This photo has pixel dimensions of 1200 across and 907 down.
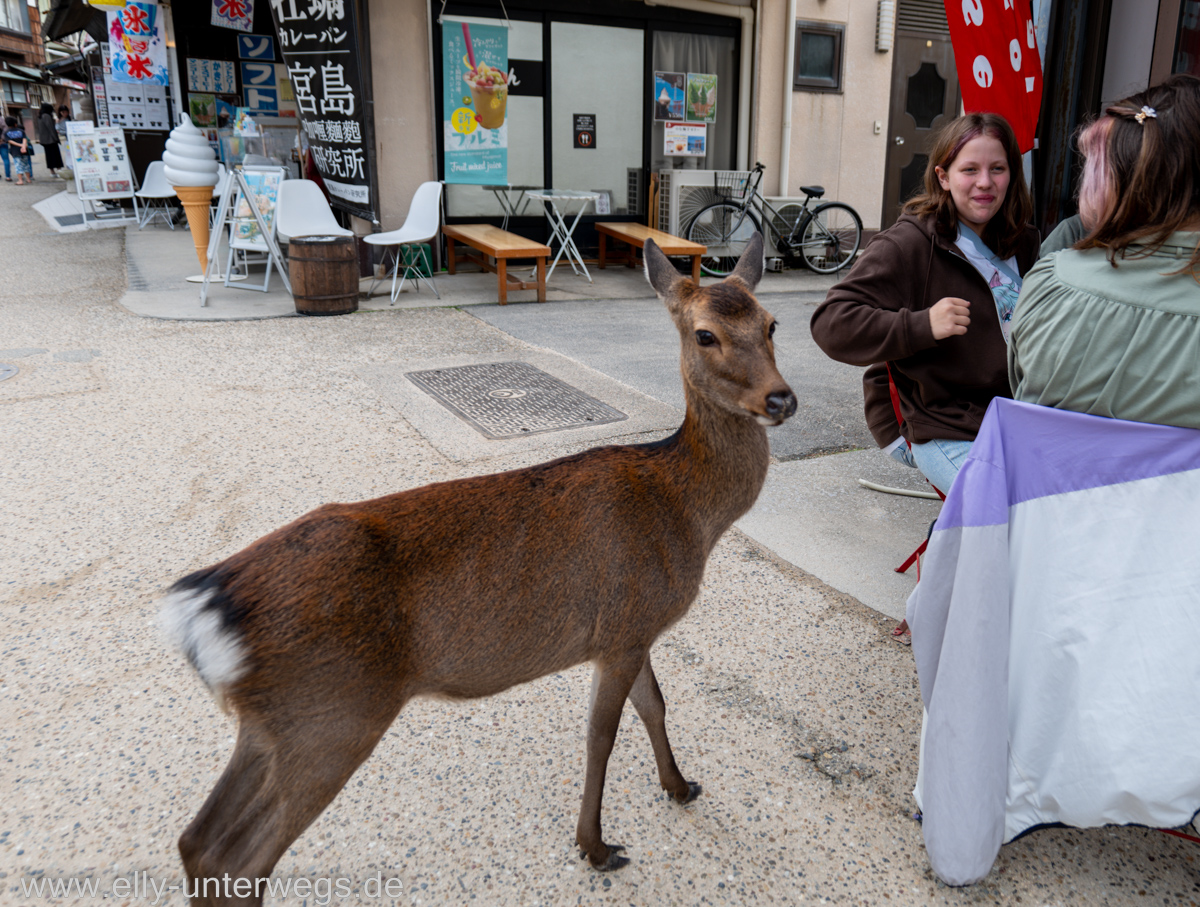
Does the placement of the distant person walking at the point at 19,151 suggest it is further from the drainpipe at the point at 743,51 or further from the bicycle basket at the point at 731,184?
the bicycle basket at the point at 731,184

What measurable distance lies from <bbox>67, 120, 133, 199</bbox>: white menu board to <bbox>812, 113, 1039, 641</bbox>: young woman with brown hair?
15533mm

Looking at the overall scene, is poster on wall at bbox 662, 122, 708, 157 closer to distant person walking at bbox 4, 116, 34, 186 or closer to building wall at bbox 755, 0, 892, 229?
building wall at bbox 755, 0, 892, 229

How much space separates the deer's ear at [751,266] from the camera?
8.06ft

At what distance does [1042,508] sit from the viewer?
6.41 feet

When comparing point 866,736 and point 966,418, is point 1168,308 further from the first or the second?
point 866,736

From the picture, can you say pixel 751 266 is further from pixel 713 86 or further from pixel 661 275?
pixel 713 86

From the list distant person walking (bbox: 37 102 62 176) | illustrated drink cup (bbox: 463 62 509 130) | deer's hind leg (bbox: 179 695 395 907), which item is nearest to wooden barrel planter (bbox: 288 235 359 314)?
illustrated drink cup (bbox: 463 62 509 130)

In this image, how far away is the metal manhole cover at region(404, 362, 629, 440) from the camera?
17.0ft

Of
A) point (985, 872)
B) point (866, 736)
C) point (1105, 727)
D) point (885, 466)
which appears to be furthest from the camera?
point (885, 466)

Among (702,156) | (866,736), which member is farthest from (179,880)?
(702,156)

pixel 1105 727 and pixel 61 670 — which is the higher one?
pixel 1105 727

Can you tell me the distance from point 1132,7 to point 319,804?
4.71 m

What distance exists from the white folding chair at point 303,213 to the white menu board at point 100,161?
7.69 m

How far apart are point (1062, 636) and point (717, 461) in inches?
34.3
